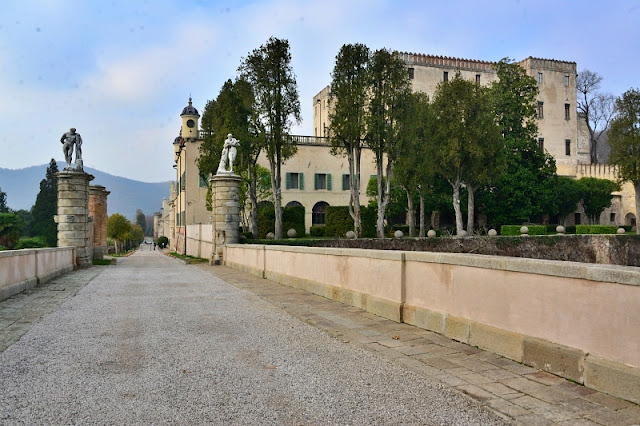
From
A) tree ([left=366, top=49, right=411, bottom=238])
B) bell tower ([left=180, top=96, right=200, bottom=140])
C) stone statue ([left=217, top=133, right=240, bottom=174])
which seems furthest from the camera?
bell tower ([left=180, top=96, right=200, bottom=140])

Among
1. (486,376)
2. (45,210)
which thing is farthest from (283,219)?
(486,376)

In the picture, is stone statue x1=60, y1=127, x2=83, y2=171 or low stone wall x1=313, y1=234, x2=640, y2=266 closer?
stone statue x1=60, y1=127, x2=83, y2=171

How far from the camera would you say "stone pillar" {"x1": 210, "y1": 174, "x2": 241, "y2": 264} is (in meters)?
22.9

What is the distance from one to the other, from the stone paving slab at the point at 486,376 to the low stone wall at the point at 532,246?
20274mm

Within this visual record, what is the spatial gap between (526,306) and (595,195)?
172 feet

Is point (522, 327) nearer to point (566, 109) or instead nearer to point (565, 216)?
point (565, 216)

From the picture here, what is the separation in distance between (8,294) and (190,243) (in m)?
24.9

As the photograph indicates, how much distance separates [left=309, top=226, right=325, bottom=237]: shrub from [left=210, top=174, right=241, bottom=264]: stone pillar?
18910mm

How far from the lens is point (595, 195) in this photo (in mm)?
51219

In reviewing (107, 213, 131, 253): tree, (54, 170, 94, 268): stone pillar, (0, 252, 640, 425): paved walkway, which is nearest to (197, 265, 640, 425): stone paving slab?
(0, 252, 640, 425): paved walkway

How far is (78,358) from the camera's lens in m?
5.94

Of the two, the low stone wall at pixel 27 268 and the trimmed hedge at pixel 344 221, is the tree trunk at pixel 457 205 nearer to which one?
the trimmed hedge at pixel 344 221

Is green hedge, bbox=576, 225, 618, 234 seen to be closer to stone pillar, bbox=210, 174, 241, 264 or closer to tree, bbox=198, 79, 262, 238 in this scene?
tree, bbox=198, 79, 262, 238

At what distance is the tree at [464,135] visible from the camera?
113ft
